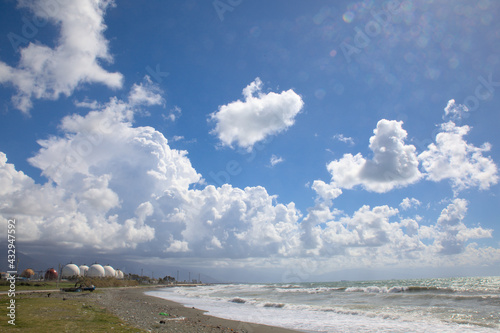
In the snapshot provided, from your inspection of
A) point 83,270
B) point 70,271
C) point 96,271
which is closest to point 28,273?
point 70,271

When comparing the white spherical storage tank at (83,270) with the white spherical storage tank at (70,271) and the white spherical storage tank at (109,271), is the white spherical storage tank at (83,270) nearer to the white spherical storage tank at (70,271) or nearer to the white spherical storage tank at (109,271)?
the white spherical storage tank at (70,271)

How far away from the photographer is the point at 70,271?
12200cm

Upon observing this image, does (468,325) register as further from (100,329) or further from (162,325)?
(100,329)

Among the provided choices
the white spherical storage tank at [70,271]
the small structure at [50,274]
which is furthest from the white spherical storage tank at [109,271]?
the small structure at [50,274]

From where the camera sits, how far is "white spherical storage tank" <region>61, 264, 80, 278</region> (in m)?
119

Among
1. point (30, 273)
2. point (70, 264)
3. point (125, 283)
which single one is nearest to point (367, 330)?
point (125, 283)

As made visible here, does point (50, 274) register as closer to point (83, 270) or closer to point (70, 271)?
point (70, 271)

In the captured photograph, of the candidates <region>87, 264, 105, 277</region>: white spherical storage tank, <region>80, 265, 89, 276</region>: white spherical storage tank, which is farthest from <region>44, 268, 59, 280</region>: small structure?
<region>80, 265, 89, 276</region>: white spherical storage tank

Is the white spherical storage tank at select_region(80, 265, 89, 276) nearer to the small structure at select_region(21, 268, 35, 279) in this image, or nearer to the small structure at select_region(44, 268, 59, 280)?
the small structure at select_region(44, 268, 59, 280)

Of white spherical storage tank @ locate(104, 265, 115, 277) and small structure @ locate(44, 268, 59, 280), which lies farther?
white spherical storage tank @ locate(104, 265, 115, 277)

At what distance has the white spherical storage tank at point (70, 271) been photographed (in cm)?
11947

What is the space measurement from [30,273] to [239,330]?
409ft

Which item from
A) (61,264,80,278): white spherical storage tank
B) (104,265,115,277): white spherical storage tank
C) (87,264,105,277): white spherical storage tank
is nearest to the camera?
(61,264,80,278): white spherical storage tank

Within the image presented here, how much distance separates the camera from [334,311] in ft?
94.9
